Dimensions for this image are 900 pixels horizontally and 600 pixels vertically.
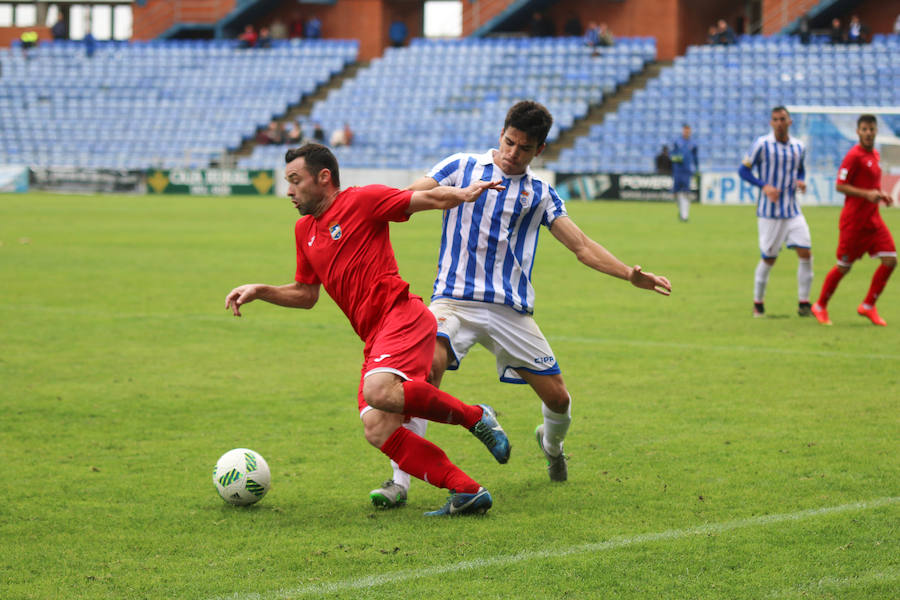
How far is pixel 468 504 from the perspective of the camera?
4859mm

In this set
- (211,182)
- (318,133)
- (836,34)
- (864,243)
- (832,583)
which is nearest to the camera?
(832,583)

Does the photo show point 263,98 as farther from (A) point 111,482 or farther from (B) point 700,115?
(A) point 111,482

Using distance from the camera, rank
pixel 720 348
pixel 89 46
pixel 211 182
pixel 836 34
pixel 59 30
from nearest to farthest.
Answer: pixel 720 348 → pixel 836 34 → pixel 211 182 → pixel 89 46 → pixel 59 30

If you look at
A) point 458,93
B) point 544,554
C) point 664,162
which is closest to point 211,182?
point 458,93

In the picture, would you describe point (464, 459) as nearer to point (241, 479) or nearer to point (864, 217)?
point (241, 479)

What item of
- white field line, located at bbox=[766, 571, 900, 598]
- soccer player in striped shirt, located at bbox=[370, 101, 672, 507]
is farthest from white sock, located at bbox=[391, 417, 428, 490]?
white field line, located at bbox=[766, 571, 900, 598]

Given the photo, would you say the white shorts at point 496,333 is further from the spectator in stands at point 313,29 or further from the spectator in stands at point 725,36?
the spectator in stands at point 313,29

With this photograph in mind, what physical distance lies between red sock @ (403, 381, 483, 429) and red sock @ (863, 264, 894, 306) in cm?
740

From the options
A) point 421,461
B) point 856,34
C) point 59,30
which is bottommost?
point 421,461

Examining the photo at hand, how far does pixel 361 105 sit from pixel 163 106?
28.6 feet

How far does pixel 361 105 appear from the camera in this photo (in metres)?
41.9

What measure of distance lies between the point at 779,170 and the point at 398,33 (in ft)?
122

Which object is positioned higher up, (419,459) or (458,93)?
(458,93)

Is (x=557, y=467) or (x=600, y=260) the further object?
(x=557, y=467)
